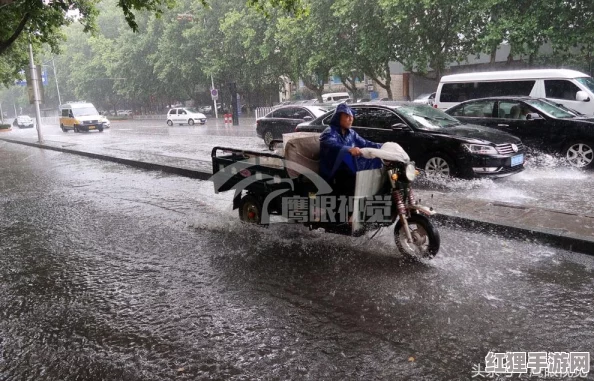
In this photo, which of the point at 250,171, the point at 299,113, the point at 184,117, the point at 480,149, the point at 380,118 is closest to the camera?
the point at 250,171

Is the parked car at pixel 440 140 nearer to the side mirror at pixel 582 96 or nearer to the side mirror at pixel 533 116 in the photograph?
the side mirror at pixel 533 116

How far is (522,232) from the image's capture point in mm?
5520

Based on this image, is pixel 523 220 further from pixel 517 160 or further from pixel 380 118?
pixel 380 118

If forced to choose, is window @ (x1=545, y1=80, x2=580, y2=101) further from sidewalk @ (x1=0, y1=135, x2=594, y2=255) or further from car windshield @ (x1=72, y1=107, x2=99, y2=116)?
car windshield @ (x1=72, y1=107, x2=99, y2=116)

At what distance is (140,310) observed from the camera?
4074 millimetres

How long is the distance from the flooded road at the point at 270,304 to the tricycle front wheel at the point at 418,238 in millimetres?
170

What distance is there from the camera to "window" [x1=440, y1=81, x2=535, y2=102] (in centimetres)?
1204

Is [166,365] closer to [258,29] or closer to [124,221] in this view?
[124,221]

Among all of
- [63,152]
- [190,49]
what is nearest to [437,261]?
[63,152]

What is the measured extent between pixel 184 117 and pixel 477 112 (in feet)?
99.8

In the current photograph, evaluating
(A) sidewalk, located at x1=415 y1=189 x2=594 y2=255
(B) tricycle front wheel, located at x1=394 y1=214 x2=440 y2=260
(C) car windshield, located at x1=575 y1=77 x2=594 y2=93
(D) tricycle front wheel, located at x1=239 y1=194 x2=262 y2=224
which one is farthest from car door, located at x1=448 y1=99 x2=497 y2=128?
(B) tricycle front wheel, located at x1=394 y1=214 x2=440 y2=260

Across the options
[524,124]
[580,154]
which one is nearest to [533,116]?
[524,124]

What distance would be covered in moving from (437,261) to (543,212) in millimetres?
2311

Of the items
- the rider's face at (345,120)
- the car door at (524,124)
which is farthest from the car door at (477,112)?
the rider's face at (345,120)
